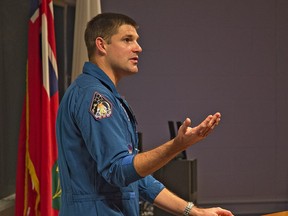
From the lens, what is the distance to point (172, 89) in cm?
490

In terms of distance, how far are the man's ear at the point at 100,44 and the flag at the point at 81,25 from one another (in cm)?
178

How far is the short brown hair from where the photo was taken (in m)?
1.64

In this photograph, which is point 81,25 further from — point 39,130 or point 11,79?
point 39,130

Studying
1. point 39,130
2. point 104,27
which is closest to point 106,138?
point 104,27

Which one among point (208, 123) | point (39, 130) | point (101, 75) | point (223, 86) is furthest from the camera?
point (223, 86)

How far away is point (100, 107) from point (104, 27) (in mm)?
302

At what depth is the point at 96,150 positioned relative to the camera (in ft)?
4.67

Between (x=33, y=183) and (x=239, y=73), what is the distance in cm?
264

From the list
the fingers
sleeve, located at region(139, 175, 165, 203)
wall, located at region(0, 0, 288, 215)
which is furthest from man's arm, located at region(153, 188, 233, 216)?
wall, located at region(0, 0, 288, 215)

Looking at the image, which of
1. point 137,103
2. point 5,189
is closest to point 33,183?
point 5,189

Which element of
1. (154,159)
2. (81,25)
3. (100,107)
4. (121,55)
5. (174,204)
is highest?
(81,25)

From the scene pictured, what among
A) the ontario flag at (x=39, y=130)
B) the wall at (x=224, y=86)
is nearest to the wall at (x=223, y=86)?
the wall at (x=224, y=86)

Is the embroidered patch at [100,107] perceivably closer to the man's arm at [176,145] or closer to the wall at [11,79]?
the man's arm at [176,145]

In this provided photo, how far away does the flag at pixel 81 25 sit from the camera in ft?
11.1
